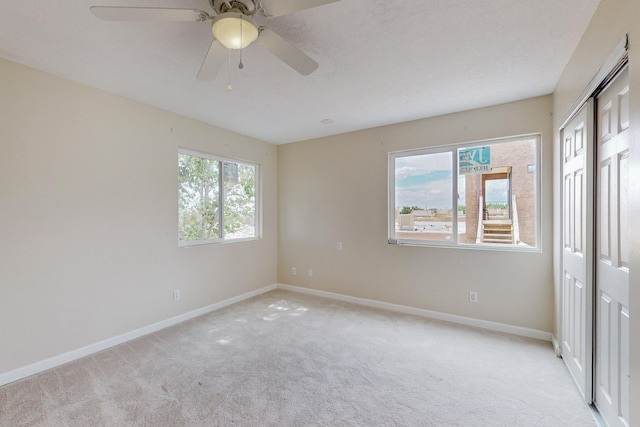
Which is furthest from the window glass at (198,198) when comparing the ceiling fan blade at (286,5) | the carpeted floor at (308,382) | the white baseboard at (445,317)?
the ceiling fan blade at (286,5)

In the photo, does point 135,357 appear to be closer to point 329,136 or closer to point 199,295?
point 199,295

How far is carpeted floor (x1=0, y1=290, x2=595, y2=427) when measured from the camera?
1840 mm

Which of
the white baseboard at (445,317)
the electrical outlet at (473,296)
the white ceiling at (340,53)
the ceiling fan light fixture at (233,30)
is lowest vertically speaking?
the white baseboard at (445,317)

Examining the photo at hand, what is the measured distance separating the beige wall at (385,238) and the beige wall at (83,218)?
5.30 feet

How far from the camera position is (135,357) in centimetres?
259

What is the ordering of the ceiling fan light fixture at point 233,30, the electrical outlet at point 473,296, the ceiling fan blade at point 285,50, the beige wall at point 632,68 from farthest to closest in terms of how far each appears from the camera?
the electrical outlet at point 473,296 → the ceiling fan blade at point 285,50 → the ceiling fan light fixture at point 233,30 → the beige wall at point 632,68

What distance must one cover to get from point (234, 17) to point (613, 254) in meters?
2.47

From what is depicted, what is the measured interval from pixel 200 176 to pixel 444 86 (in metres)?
3.10

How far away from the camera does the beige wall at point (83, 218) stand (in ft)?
7.44

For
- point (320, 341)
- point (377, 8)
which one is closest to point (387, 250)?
point (320, 341)

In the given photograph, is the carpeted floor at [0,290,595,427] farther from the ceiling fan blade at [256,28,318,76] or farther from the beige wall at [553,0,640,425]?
the ceiling fan blade at [256,28,318,76]

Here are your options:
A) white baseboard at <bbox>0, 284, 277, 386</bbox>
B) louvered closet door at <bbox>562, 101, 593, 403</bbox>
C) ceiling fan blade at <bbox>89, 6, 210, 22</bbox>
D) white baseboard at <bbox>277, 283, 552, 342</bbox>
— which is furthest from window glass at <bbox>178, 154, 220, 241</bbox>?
louvered closet door at <bbox>562, 101, 593, 403</bbox>

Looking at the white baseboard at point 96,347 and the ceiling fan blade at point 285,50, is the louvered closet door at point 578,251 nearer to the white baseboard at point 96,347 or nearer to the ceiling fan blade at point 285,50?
the ceiling fan blade at point 285,50

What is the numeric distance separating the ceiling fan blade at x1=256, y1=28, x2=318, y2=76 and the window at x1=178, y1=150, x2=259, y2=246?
2.43m
